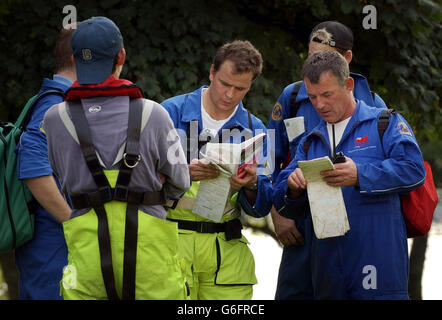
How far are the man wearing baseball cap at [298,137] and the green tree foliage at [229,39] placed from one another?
1633 millimetres

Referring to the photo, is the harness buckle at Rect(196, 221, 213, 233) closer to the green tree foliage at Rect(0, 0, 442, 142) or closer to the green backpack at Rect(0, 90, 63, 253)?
the green backpack at Rect(0, 90, 63, 253)

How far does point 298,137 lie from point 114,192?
6.00 ft

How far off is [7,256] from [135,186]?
6029 mm

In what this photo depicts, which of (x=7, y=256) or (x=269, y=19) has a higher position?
(x=269, y=19)

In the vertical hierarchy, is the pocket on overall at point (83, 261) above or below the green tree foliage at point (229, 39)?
below

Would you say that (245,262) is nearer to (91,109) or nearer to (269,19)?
(91,109)

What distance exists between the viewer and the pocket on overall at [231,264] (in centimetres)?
405

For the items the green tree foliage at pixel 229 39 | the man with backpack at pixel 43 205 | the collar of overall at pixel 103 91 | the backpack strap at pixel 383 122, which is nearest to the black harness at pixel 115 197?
the collar of overall at pixel 103 91

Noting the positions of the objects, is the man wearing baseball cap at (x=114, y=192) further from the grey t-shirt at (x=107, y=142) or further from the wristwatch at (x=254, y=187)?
the wristwatch at (x=254, y=187)

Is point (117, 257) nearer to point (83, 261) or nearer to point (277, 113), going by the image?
point (83, 261)

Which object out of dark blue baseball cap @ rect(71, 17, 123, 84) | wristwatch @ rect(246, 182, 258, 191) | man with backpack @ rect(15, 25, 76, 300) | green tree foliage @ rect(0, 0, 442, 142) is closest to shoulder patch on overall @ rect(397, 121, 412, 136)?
wristwatch @ rect(246, 182, 258, 191)

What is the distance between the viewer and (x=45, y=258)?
4191 mm

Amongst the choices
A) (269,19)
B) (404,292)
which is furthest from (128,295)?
(269,19)

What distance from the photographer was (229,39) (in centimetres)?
641
